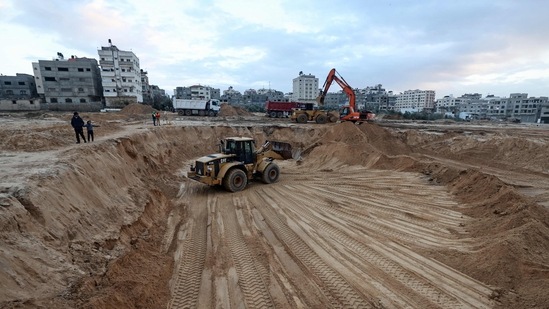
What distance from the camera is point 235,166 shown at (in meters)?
11.2

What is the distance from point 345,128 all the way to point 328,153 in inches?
163

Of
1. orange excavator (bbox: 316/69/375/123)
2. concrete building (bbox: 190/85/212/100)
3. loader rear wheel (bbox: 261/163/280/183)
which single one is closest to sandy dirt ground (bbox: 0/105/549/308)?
loader rear wheel (bbox: 261/163/280/183)

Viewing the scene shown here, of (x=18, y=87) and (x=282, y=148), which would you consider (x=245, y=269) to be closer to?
(x=282, y=148)

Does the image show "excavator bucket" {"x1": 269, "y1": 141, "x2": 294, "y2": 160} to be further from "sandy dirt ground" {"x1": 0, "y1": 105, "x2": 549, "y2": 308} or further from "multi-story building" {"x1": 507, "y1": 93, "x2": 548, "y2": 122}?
"multi-story building" {"x1": 507, "y1": 93, "x2": 548, "y2": 122}

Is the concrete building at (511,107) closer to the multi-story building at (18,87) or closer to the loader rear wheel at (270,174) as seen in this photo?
the loader rear wheel at (270,174)

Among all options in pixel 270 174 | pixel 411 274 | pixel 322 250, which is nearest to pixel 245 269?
pixel 322 250

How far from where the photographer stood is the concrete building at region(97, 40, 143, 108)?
5172 centimetres

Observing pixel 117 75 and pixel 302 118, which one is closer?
pixel 302 118

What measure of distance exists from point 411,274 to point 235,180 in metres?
7.30

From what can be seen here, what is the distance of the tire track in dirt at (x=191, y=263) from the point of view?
493 cm

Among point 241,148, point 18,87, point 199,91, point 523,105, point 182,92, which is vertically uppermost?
point 182,92

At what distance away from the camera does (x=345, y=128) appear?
2073 cm

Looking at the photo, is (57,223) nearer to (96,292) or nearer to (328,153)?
(96,292)

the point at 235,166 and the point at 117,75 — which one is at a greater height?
the point at 117,75
